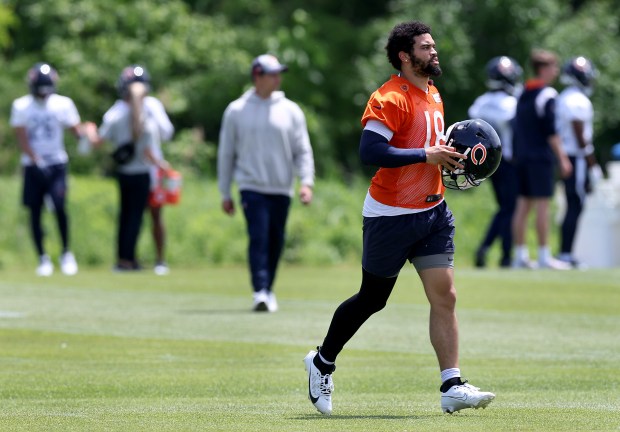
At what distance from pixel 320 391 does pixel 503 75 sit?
11677 millimetres

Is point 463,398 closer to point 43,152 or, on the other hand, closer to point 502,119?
point 502,119

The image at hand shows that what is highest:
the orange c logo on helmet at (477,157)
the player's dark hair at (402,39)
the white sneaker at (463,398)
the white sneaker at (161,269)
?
the player's dark hair at (402,39)

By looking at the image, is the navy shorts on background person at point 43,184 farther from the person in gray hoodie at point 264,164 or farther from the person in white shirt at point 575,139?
the person in white shirt at point 575,139

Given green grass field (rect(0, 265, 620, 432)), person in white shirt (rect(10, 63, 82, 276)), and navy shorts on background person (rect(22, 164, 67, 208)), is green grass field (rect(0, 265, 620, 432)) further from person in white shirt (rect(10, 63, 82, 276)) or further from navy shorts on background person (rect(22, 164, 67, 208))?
navy shorts on background person (rect(22, 164, 67, 208))

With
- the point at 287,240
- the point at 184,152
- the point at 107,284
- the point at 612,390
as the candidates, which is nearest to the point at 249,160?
the point at 107,284

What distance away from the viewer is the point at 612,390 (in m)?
9.01

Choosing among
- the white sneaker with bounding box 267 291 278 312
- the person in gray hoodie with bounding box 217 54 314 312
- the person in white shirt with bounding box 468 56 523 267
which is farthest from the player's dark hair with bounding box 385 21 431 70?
the person in white shirt with bounding box 468 56 523 267

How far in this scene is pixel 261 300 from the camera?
1405cm

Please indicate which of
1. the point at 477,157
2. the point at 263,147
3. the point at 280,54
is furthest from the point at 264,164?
the point at 280,54

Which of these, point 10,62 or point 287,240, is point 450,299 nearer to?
point 287,240

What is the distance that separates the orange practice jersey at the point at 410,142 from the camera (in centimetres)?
829

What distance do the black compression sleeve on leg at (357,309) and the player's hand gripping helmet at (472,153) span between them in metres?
0.64

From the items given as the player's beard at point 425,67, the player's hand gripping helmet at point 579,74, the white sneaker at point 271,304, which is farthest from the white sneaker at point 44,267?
the player's beard at point 425,67

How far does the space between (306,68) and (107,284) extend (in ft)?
54.1
